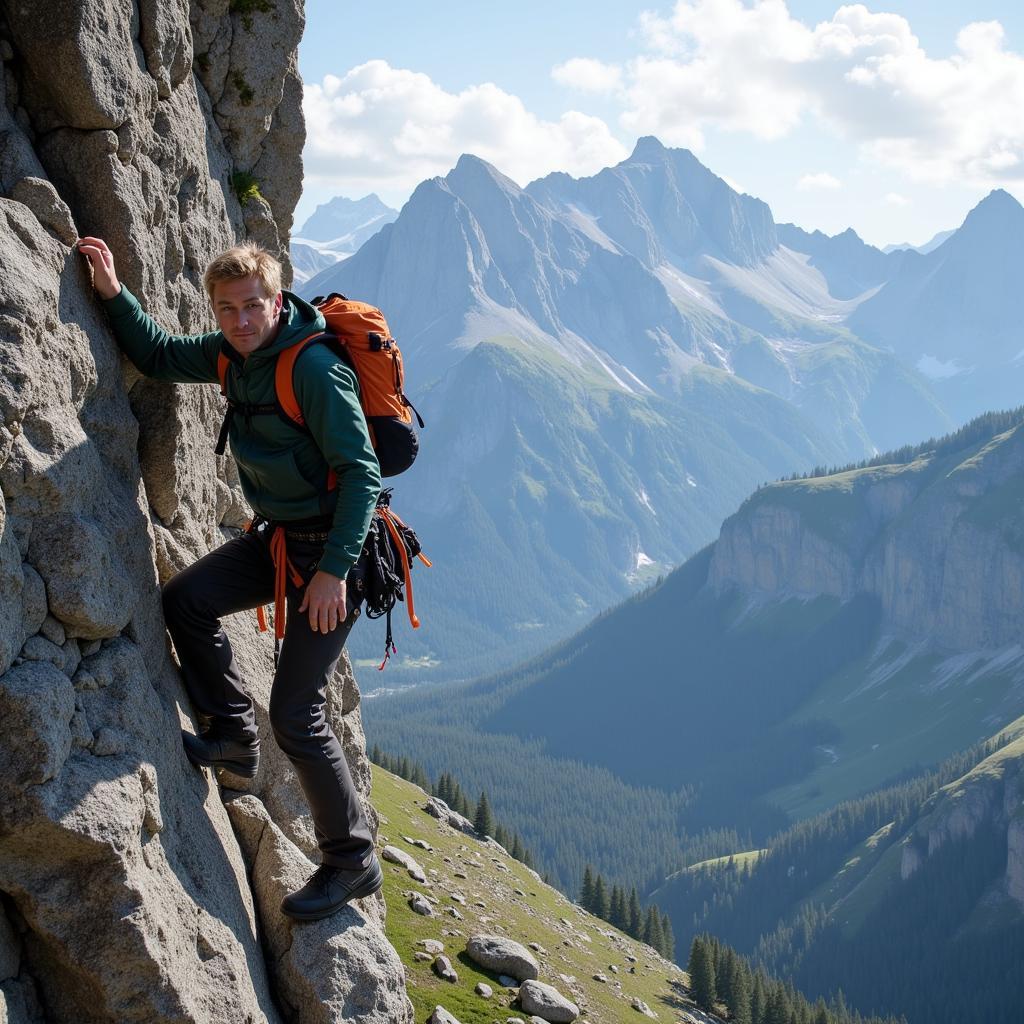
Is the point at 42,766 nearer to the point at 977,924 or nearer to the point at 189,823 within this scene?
the point at 189,823

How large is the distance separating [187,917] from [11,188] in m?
7.69

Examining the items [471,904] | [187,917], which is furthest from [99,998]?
[471,904]

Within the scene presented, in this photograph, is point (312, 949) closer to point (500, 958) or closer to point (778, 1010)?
point (500, 958)

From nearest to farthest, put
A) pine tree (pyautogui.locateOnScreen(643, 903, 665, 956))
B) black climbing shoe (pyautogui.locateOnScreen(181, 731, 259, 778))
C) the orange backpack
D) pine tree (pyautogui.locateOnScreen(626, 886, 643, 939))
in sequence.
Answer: the orange backpack
black climbing shoe (pyautogui.locateOnScreen(181, 731, 259, 778))
pine tree (pyautogui.locateOnScreen(626, 886, 643, 939))
pine tree (pyautogui.locateOnScreen(643, 903, 665, 956))

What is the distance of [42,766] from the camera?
970 cm

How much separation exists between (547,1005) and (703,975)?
176ft

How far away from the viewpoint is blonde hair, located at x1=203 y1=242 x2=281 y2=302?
37.1 feet

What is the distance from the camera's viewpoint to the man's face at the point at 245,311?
37.4 ft

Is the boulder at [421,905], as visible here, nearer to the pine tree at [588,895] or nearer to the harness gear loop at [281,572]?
the harness gear loop at [281,572]

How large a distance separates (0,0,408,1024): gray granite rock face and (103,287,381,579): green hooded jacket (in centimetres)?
48

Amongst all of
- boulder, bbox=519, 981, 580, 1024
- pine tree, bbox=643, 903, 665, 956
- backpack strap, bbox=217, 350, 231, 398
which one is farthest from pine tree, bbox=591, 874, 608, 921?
backpack strap, bbox=217, 350, 231, 398

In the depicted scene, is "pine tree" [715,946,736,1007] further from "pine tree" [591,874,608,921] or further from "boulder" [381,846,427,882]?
"boulder" [381,846,427,882]

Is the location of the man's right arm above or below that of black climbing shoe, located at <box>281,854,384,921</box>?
above

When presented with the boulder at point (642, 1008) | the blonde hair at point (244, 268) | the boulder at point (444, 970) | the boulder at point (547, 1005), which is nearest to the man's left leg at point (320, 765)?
the blonde hair at point (244, 268)
